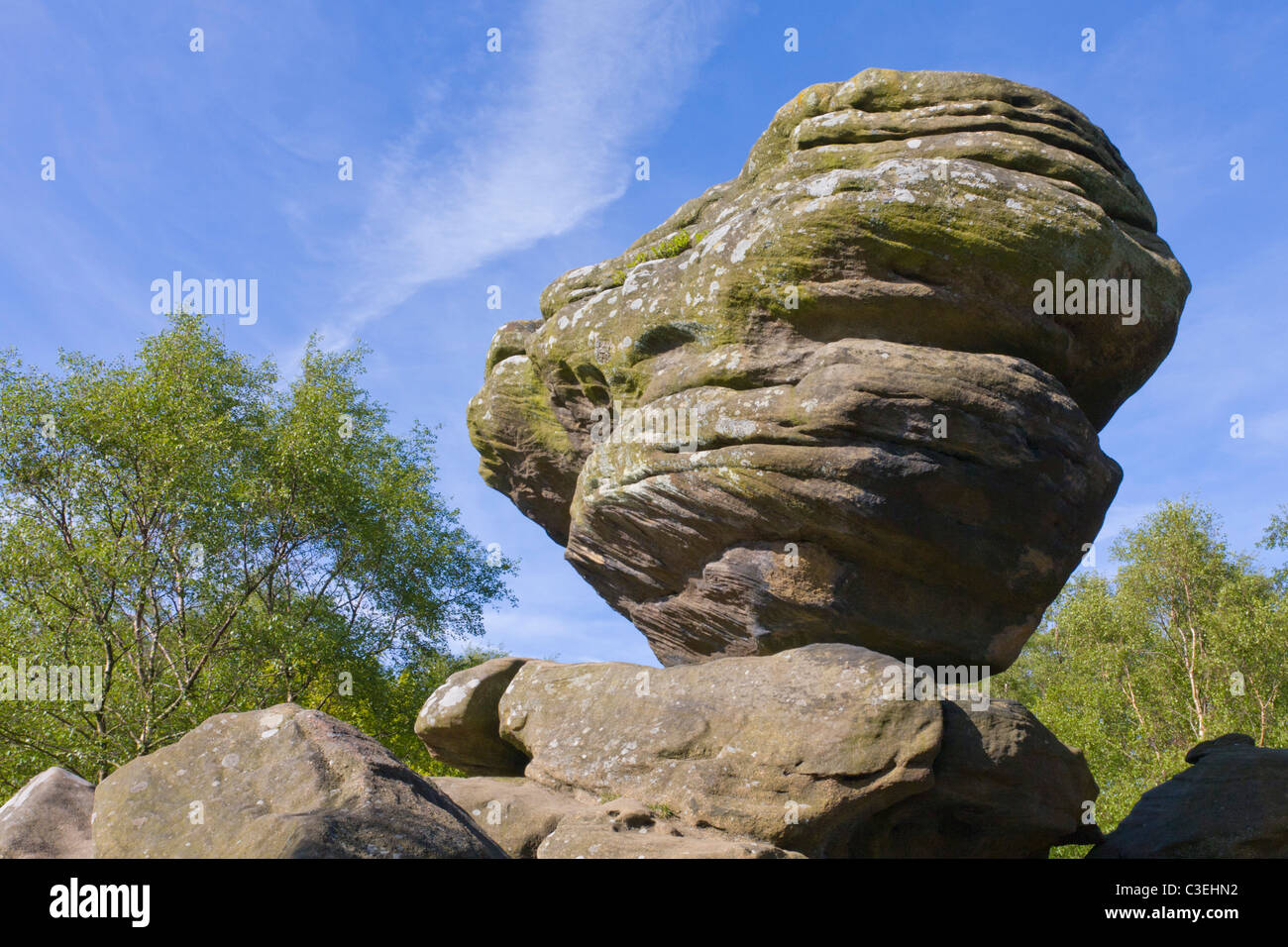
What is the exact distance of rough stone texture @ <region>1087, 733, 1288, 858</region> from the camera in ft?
36.8

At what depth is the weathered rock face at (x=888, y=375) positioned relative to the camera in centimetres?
1121

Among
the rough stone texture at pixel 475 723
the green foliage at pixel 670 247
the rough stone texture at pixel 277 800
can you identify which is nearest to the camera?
the rough stone texture at pixel 277 800

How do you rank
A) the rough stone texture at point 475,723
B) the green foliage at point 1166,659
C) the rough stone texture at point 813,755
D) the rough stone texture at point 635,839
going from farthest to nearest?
1. the green foliage at point 1166,659
2. the rough stone texture at point 475,723
3. the rough stone texture at point 813,755
4. the rough stone texture at point 635,839

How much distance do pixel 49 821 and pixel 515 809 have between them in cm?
495

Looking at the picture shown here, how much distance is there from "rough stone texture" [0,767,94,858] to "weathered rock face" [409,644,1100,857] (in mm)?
4457

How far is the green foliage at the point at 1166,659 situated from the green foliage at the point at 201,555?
18.1m

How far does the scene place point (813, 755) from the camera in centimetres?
1010

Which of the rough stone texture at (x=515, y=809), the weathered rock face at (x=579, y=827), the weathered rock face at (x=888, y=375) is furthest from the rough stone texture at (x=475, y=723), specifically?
the weathered rock face at (x=888, y=375)

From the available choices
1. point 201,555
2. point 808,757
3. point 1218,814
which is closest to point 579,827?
point 808,757

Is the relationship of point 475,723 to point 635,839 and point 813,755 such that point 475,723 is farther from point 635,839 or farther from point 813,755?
point 813,755

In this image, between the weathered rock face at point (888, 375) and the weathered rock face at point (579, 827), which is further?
the weathered rock face at point (888, 375)

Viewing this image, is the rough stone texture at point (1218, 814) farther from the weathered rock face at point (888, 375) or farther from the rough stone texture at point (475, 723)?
the rough stone texture at point (475, 723)

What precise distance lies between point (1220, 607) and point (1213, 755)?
18.1m

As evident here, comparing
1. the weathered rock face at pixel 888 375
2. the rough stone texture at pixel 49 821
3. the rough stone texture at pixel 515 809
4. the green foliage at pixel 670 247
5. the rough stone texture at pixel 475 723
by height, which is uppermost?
the green foliage at pixel 670 247
